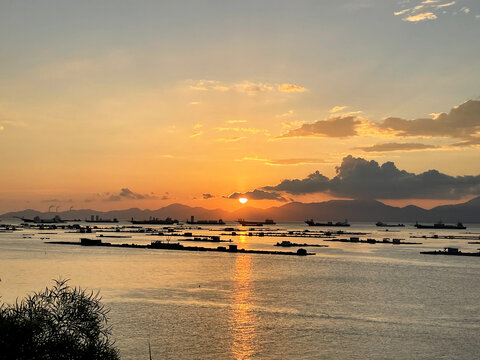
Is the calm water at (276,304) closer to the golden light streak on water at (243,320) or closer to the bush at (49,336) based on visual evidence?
the golden light streak on water at (243,320)

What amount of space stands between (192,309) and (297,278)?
4056 cm

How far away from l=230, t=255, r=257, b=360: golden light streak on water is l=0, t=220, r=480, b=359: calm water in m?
0.13

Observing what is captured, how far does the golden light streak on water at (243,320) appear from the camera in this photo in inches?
1943

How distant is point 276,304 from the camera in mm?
73812

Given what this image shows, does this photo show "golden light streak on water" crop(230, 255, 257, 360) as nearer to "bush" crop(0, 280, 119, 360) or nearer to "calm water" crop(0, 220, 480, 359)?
"calm water" crop(0, 220, 480, 359)

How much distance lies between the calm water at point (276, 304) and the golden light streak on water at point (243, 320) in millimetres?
135

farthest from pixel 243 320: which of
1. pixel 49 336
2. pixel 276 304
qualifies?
pixel 49 336

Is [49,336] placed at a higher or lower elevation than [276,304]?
higher

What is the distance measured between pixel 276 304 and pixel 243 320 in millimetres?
12768

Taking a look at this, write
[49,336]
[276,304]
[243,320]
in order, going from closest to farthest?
[49,336], [243,320], [276,304]

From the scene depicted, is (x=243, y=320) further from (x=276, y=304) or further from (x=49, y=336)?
(x=49, y=336)

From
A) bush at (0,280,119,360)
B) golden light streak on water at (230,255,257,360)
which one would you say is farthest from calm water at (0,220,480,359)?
bush at (0,280,119,360)

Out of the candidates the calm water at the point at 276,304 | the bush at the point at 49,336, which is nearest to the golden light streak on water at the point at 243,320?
the calm water at the point at 276,304

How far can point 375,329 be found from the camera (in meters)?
58.5
